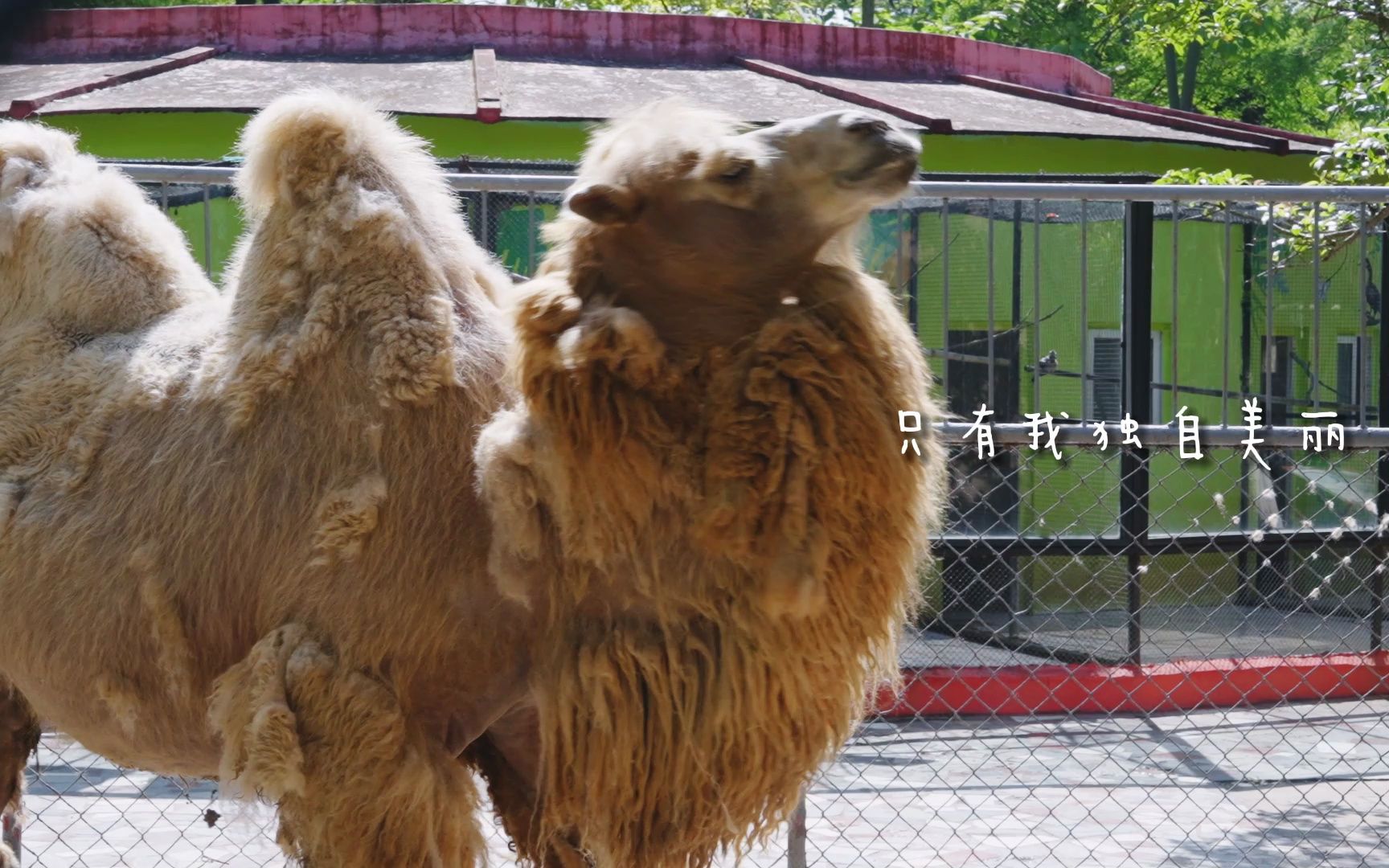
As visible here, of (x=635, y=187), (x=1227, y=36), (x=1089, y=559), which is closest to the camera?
(x=635, y=187)

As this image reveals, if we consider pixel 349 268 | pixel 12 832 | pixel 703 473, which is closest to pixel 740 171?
pixel 703 473

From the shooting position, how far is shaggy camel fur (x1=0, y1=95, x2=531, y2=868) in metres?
2.72

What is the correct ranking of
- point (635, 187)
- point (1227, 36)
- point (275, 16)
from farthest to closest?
point (275, 16) < point (1227, 36) < point (635, 187)

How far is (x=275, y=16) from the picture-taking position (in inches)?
504

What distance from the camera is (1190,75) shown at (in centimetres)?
2542

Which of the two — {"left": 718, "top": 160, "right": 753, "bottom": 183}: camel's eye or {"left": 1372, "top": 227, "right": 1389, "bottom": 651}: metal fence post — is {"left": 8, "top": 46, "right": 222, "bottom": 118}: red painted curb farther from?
{"left": 718, "top": 160, "right": 753, "bottom": 183}: camel's eye

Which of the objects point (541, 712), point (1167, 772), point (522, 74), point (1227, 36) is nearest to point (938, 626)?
point (1167, 772)

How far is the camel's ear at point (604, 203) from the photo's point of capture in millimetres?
2584

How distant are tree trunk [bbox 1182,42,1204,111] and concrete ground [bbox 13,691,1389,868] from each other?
1884 centimetres

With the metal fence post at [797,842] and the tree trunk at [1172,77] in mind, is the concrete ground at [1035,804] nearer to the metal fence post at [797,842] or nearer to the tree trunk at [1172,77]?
the metal fence post at [797,842]

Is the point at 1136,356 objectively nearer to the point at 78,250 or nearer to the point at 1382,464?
the point at 1382,464

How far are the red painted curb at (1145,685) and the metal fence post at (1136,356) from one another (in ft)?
0.67

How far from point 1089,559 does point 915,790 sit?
8.46ft

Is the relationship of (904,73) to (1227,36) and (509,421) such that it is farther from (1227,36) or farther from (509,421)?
(509,421)
